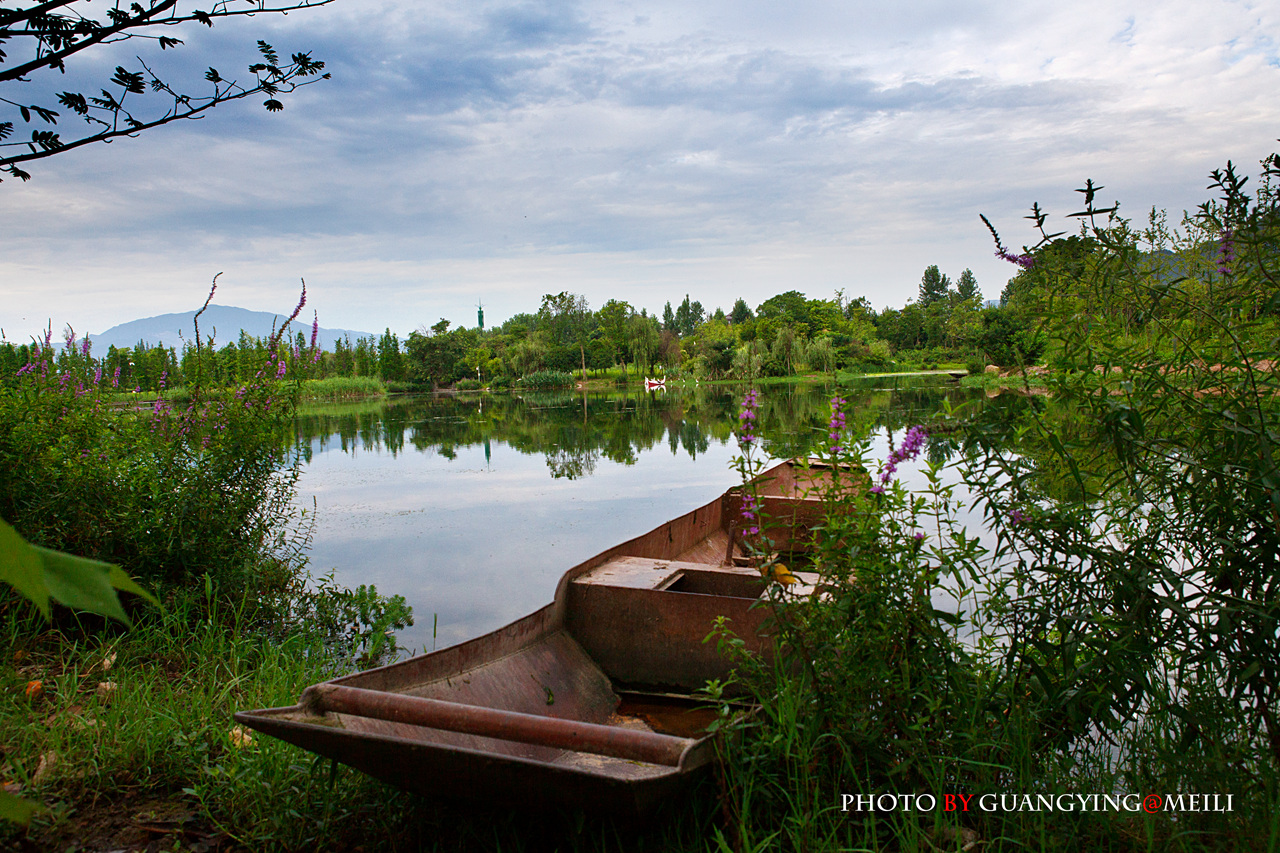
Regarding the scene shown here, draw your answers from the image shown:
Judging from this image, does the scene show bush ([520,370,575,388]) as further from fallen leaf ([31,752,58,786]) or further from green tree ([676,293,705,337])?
fallen leaf ([31,752,58,786])

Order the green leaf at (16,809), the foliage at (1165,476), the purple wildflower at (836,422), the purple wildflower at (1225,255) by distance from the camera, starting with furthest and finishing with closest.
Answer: the purple wildflower at (836,422) → the purple wildflower at (1225,255) → the foliage at (1165,476) → the green leaf at (16,809)

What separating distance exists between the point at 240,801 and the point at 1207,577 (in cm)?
362

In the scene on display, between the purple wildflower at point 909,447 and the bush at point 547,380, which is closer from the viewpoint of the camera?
the purple wildflower at point 909,447

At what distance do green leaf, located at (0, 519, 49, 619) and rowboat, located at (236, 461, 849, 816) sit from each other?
220 centimetres

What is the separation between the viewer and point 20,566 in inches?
20.5

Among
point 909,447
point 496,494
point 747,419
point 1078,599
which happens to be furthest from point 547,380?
point 1078,599

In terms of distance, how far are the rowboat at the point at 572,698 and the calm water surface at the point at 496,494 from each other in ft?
3.13

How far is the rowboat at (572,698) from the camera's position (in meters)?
2.62

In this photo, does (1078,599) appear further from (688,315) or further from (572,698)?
(688,315)

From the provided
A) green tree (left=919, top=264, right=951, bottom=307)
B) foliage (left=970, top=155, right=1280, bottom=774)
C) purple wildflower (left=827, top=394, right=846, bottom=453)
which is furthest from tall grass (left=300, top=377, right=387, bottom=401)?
green tree (left=919, top=264, right=951, bottom=307)

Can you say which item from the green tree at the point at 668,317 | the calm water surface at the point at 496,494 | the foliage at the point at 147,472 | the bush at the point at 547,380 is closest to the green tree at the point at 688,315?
the green tree at the point at 668,317

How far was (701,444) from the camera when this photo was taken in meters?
20.1

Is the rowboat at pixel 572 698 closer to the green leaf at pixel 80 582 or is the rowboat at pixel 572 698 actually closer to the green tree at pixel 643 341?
the green leaf at pixel 80 582

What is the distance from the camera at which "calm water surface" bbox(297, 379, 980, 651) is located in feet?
24.8
